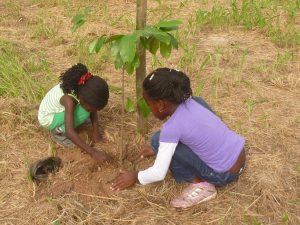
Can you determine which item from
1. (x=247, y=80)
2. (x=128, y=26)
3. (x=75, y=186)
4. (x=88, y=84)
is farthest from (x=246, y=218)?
(x=128, y=26)

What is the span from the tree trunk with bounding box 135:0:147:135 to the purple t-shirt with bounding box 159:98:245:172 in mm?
395

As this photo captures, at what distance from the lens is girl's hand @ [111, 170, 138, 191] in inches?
91.2

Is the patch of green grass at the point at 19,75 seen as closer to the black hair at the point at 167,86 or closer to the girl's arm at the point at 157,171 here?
the girl's arm at the point at 157,171

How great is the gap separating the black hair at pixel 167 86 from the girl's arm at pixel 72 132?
24.1 inches

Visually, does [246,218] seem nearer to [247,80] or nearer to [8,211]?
[8,211]

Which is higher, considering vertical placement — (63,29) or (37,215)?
(63,29)

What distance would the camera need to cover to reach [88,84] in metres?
2.48

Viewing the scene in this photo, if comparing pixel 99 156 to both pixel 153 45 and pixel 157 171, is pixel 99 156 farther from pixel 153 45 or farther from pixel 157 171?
pixel 153 45

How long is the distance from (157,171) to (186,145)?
0.20 m

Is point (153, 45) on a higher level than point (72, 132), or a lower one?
higher

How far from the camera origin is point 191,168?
2.25 meters

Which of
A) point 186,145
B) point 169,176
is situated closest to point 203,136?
point 186,145

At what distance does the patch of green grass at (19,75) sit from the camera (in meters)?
3.13

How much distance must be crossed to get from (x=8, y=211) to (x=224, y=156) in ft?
3.73
